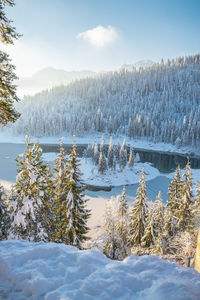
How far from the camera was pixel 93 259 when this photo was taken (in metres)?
5.55

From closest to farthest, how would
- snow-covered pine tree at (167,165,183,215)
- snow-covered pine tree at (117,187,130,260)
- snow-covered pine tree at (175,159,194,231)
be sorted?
1. snow-covered pine tree at (117,187,130,260)
2. snow-covered pine tree at (175,159,194,231)
3. snow-covered pine tree at (167,165,183,215)

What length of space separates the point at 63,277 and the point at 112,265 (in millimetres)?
1515

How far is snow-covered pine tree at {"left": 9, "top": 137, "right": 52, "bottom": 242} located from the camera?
1025 cm

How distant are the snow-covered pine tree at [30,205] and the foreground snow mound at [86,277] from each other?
458 centimetres

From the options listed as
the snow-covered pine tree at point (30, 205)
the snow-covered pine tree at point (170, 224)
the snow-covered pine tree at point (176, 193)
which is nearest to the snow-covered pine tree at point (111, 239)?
the snow-covered pine tree at point (170, 224)

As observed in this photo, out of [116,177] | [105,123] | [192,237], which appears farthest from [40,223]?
[105,123]

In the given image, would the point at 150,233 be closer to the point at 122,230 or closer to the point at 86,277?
the point at 122,230

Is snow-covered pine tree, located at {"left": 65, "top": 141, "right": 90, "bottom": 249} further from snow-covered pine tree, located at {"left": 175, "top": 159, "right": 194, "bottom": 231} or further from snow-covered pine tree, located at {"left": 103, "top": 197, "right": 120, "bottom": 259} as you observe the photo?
snow-covered pine tree, located at {"left": 175, "top": 159, "right": 194, "bottom": 231}

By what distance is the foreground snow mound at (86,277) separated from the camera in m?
4.16

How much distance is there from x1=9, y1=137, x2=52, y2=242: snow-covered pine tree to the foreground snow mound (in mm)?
4580

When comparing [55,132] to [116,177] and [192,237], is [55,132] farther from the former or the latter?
[192,237]

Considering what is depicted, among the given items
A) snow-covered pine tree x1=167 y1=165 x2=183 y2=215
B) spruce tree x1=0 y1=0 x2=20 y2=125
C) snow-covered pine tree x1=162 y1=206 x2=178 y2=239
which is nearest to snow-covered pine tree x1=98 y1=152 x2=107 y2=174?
snow-covered pine tree x1=167 y1=165 x2=183 y2=215

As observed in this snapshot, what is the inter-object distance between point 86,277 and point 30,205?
22.8ft

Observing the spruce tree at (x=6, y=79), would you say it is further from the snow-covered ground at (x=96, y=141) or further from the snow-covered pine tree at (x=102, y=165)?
the snow-covered ground at (x=96, y=141)
